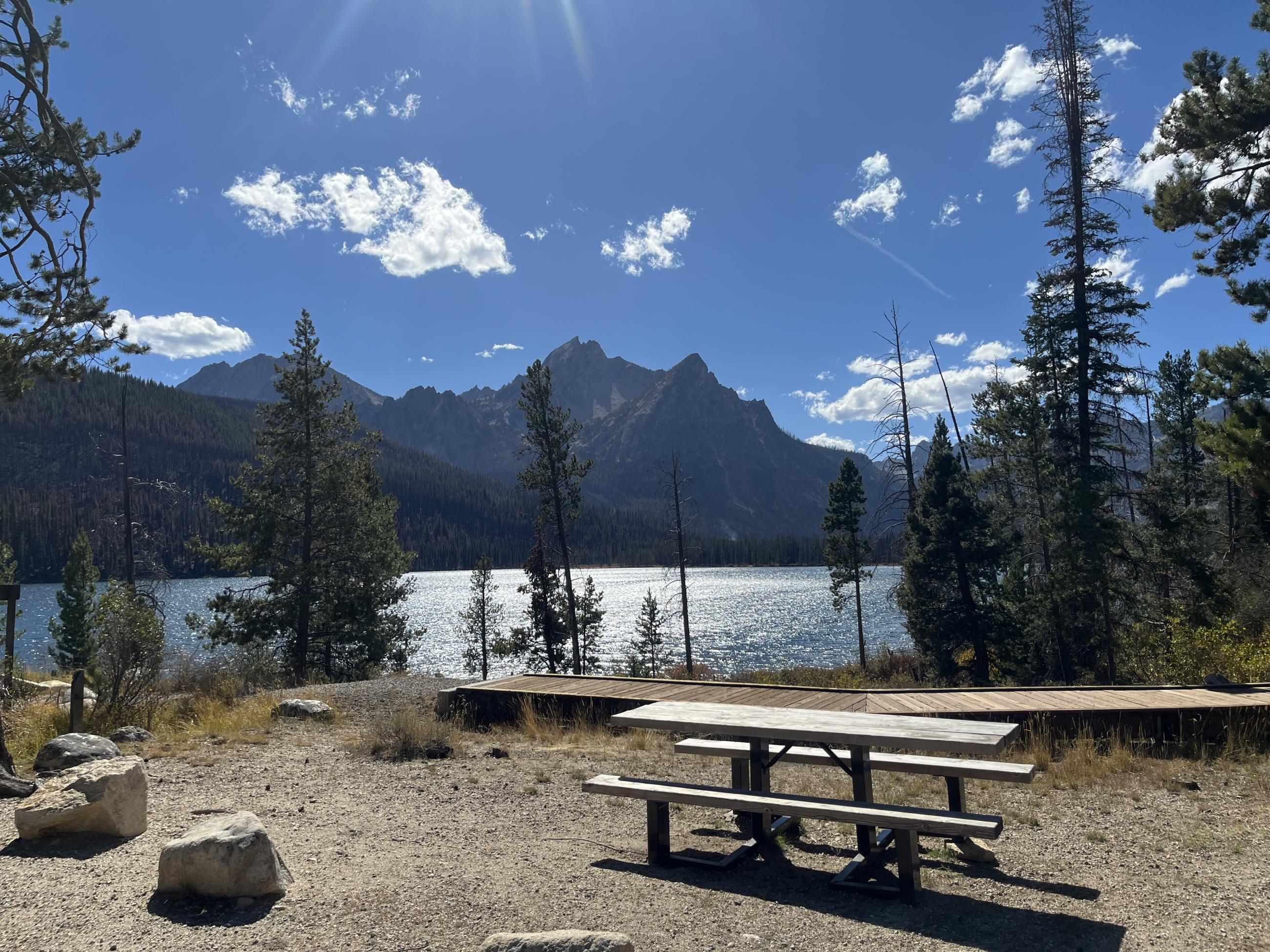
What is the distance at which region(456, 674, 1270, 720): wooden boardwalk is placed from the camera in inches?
285

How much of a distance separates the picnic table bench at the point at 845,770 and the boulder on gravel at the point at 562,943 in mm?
1456

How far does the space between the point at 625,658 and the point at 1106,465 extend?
2889 cm

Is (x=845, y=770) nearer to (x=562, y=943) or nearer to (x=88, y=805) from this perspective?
(x=562, y=943)

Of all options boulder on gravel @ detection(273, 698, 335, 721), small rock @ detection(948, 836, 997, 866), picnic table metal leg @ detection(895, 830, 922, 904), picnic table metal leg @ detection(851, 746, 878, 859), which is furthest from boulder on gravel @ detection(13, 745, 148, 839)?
boulder on gravel @ detection(273, 698, 335, 721)

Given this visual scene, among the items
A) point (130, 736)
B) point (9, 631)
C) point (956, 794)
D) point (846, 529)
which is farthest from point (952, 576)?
point (9, 631)

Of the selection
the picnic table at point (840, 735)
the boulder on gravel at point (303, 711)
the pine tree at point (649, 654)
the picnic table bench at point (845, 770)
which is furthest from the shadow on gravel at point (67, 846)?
the pine tree at point (649, 654)

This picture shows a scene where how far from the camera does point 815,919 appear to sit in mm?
3604

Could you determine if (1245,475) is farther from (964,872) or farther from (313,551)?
(313,551)

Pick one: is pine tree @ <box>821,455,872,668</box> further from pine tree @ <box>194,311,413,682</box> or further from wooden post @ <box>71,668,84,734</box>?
wooden post @ <box>71,668,84,734</box>

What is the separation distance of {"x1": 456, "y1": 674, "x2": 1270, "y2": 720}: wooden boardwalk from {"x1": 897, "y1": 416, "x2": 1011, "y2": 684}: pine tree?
45.4 feet

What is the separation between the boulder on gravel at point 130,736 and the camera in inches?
294

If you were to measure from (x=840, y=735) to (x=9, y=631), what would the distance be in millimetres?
12255

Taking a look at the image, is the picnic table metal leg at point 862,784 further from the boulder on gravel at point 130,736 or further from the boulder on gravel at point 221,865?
the boulder on gravel at point 130,736

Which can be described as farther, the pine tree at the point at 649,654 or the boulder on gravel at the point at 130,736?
the pine tree at the point at 649,654
